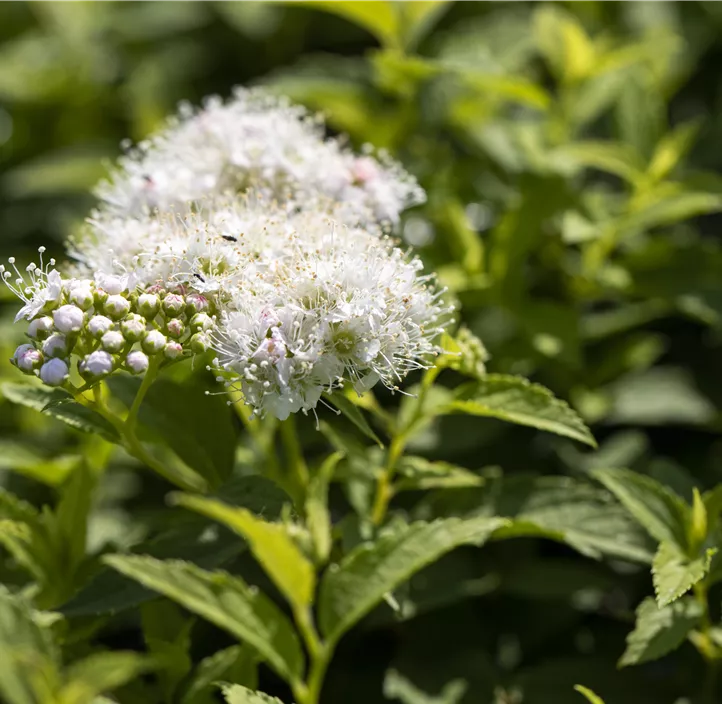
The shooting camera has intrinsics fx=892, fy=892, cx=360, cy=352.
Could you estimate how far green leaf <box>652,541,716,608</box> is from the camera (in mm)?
1558

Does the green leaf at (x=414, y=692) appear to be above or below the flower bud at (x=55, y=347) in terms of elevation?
below

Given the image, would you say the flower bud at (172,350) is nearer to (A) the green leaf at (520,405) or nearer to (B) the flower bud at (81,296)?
(B) the flower bud at (81,296)

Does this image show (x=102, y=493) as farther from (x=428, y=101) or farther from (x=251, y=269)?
(x=428, y=101)

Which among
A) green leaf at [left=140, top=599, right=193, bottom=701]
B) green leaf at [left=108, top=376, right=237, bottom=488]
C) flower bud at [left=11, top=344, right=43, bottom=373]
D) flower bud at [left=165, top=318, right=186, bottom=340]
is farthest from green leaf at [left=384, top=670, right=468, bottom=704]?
flower bud at [left=11, top=344, right=43, bottom=373]

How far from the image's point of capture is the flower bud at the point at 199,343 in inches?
61.1

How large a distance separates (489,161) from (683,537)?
4.51ft

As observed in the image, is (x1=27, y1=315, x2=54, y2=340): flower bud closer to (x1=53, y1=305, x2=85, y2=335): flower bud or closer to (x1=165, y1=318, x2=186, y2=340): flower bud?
(x1=53, y1=305, x2=85, y2=335): flower bud

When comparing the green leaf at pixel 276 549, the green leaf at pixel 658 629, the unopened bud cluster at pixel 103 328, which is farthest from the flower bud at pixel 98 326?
the green leaf at pixel 658 629

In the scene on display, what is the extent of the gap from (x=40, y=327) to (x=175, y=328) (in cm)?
23

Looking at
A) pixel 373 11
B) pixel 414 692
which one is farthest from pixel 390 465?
pixel 373 11

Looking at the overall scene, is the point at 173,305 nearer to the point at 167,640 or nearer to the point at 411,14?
the point at 167,640

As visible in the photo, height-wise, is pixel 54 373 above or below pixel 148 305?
below

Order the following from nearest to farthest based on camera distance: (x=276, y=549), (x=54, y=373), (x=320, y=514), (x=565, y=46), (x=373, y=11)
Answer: (x=276, y=549), (x=54, y=373), (x=320, y=514), (x=373, y=11), (x=565, y=46)

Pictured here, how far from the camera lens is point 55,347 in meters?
1.52
